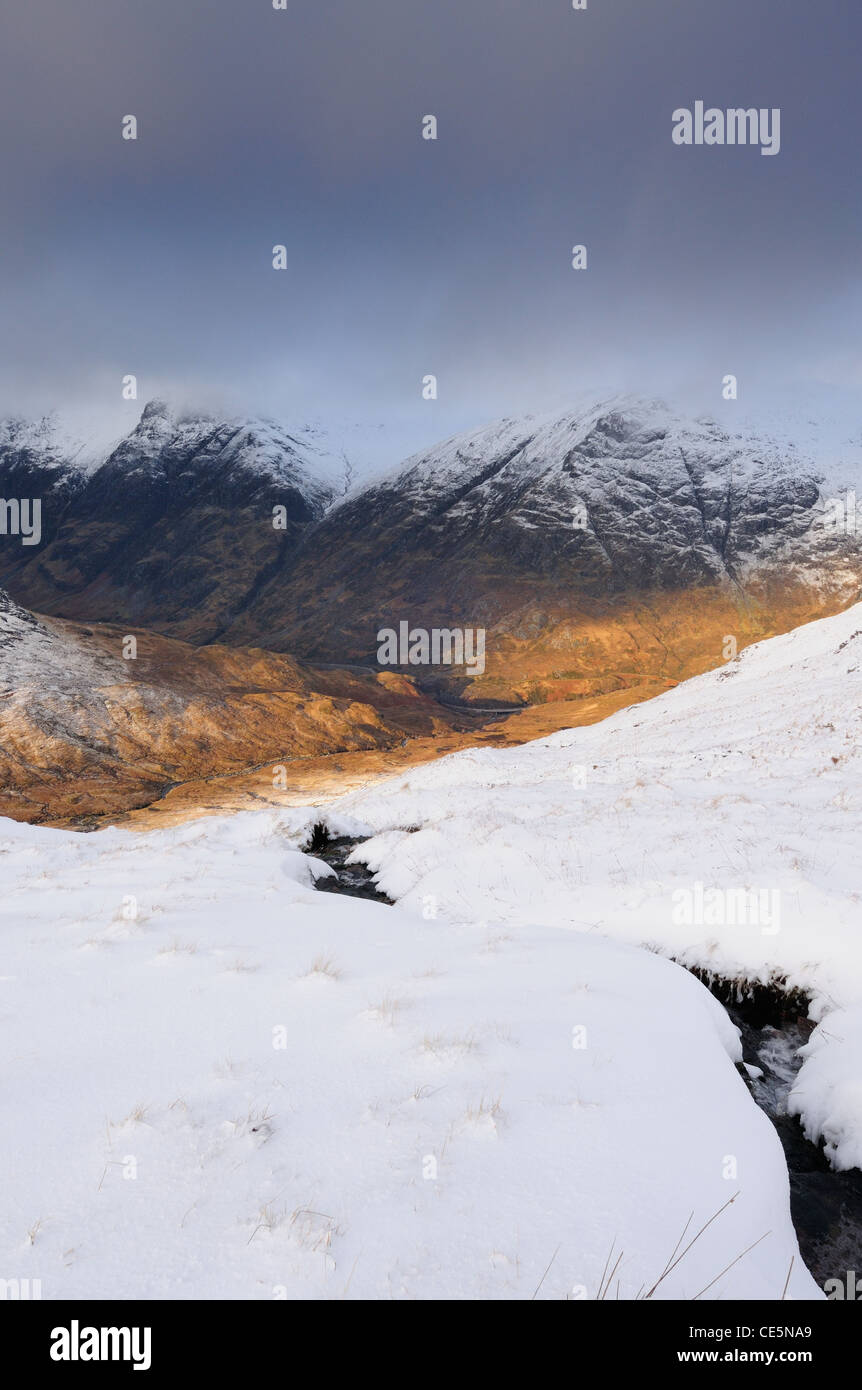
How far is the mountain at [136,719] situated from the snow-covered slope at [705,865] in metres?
33.4

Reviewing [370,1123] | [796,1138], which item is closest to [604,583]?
[796,1138]

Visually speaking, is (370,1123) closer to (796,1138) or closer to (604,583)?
(796,1138)

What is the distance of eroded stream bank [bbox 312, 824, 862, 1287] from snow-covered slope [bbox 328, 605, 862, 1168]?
168 mm

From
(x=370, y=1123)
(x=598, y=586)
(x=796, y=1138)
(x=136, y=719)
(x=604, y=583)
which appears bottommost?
(x=136, y=719)

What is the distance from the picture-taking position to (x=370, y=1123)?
3604 millimetres

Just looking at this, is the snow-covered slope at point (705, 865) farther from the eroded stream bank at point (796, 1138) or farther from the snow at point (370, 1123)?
the snow at point (370, 1123)

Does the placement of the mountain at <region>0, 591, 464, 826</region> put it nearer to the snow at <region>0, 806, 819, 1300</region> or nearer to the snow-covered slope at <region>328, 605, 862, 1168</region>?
the snow-covered slope at <region>328, 605, 862, 1168</region>

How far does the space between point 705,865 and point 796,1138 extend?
13.7 feet

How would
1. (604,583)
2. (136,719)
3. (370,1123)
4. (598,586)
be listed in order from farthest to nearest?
(604,583) < (598,586) < (136,719) < (370,1123)

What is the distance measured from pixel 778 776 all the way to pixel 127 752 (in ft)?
173

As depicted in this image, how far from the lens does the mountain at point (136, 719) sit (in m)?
47.2
